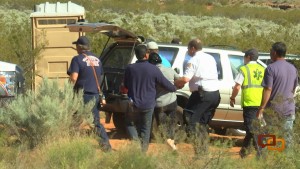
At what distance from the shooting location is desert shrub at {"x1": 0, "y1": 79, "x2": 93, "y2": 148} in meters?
10.3

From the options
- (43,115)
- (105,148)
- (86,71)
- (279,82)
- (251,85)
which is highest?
(279,82)

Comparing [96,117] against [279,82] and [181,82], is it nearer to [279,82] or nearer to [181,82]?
[181,82]

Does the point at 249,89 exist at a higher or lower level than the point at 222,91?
higher

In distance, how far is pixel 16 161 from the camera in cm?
880

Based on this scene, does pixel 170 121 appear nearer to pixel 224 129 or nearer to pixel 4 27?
pixel 224 129

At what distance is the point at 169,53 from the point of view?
1327cm

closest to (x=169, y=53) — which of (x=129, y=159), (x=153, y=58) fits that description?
(x=153, y=58)

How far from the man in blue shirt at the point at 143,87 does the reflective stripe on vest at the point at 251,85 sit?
105 centimetres

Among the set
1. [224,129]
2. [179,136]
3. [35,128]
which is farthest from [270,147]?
[224,129]

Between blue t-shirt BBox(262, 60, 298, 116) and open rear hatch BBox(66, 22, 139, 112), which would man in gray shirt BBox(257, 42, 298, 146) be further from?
open rear hatch BBox(66, 22, 139, 112)

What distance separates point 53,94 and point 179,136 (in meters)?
2.67

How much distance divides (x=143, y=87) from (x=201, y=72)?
87 centimetres

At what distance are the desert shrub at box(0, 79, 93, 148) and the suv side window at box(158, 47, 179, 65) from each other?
2800 mm

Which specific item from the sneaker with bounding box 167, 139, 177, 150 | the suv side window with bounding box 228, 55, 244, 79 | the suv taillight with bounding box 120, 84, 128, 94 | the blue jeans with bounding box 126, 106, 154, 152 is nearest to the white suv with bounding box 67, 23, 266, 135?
the suv side window with bounding box 228, 55, 244, 79
